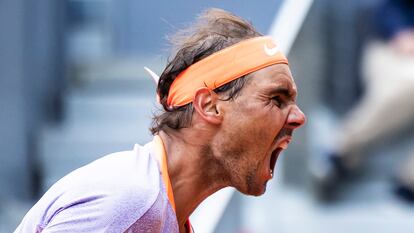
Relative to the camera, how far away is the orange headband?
11.3ft

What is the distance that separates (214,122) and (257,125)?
129mm

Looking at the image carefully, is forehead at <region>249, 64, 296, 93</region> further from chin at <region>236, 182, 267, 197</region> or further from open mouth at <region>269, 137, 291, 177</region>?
chin at <region>236, 182, 267, 197</region>

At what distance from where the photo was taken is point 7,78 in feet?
31.3

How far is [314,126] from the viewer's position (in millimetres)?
8523

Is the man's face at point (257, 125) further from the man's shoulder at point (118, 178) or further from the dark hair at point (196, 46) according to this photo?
the man's shoulder at point (118, 178)

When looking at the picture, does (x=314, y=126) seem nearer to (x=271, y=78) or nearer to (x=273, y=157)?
(x=273, y=157)

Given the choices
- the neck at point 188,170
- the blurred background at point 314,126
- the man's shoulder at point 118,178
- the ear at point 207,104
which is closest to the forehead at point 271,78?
the ear at point 207,104

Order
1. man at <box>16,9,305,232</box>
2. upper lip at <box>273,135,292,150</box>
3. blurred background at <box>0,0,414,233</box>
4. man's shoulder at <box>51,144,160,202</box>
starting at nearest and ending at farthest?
1. man's shoulder at <box>51,144,160,202</box>
2. man at <box>16,9,305,232</box>
3. upper lip at <box>273,135,292,150</box>
4. blurred background at <box>0,0,414,233</box>

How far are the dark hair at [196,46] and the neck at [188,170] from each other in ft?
0.17

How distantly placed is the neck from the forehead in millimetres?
244

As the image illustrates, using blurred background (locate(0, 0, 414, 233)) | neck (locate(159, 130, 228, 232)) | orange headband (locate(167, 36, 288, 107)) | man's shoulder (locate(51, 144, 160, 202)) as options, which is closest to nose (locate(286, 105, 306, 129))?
orange headband (locate(167, 36, 288, 107))

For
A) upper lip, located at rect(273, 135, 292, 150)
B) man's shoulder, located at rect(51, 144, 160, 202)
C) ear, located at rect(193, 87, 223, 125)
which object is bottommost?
man's shoulder, located at rect(51, 144, 160, 202)

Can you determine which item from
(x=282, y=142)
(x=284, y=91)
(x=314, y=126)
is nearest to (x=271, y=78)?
(x=284, y=91)

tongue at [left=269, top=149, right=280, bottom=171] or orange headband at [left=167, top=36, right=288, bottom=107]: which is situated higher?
orange headband at [left=167, top=36, right=288, bottom=107]
